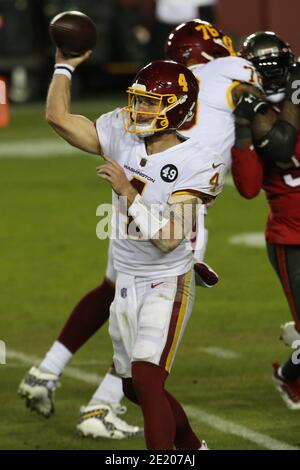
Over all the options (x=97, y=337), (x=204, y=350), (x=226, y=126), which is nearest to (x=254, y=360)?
(x=204, y=350)

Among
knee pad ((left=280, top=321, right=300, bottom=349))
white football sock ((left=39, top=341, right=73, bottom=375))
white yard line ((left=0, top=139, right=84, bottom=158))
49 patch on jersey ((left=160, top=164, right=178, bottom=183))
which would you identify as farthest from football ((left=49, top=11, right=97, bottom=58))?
white yard line ((left=0, top=139, right=84, bottom=158))

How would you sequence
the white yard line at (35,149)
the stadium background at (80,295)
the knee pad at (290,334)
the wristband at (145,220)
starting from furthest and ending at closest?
the white yard line at (35,149), the knee pad at (290,334), the stadium background at (80,295), the wristband at (145,220)

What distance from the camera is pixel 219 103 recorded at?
6023 mm

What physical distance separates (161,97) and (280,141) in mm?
846

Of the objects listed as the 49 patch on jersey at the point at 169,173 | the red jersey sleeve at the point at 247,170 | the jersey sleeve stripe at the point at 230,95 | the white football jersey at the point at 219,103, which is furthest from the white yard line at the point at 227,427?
the jersey sleeve stripe at the point at 230,95

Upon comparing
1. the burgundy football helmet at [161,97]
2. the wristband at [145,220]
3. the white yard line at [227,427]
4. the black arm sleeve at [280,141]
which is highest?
the burgundy football helmet at [161,97]

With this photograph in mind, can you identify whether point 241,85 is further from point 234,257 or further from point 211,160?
point 234,257

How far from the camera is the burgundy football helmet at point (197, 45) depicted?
6297 mm

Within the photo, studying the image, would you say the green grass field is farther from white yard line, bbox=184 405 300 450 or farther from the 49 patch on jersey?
the 49 patch on jersey

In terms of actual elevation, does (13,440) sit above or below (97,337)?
above

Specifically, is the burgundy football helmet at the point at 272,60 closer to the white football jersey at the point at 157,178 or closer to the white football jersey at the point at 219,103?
the white football jersey at the point at 219,103
